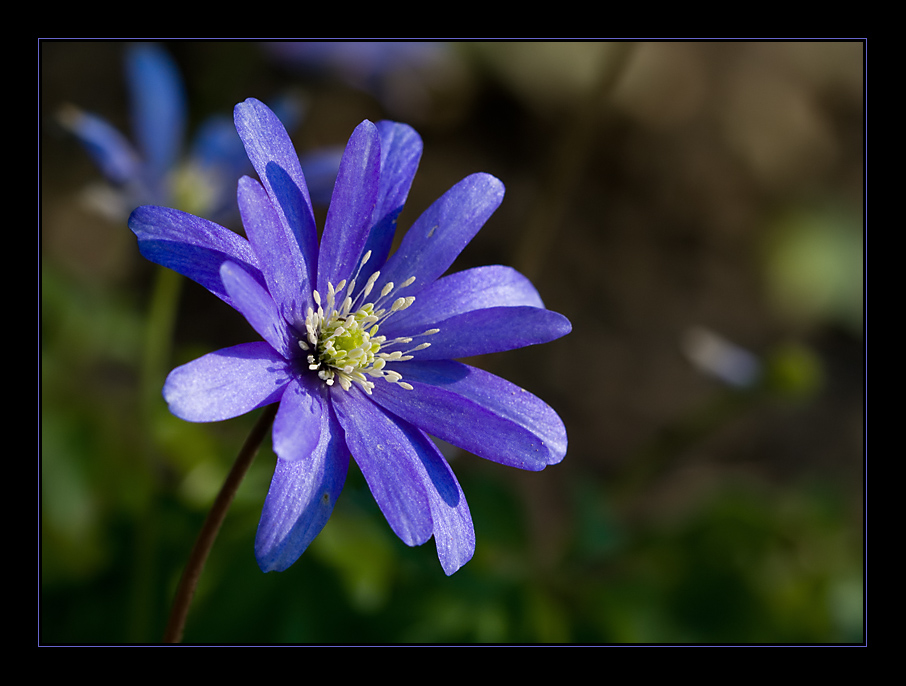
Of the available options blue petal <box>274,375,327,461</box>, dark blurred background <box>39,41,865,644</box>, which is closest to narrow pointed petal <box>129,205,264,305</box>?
blue petal <box>274,375,327,461</box>

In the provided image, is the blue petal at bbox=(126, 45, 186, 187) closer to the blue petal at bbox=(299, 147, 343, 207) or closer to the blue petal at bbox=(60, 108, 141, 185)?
the blue petal at bbox=(60, 108, 141, 185)

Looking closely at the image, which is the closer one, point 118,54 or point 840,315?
point 118,54

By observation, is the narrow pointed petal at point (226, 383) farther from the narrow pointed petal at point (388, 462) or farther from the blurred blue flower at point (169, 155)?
the blurred blue flower at point (169, 155)

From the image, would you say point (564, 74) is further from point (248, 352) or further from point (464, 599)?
point (248, 352)

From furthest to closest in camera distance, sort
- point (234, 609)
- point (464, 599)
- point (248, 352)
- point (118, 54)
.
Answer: point (118, 54) < point (464, 599) < point (234, 609) < point (248, 352)

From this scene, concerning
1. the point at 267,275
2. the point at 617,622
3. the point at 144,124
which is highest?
the point at 144,124

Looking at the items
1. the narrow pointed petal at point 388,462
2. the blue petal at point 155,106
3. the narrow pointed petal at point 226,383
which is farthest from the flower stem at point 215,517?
the blue petal at point 155,106

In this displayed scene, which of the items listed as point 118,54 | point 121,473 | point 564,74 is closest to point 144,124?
point 121,473
